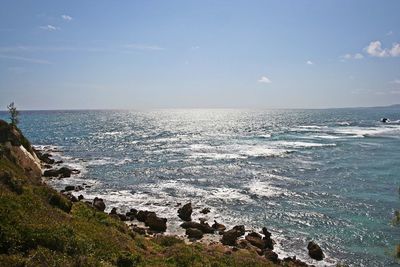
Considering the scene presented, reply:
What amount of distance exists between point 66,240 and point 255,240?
1831cm

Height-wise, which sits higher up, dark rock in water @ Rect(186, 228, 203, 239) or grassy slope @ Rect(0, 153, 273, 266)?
grassy slope @ Rect(0, 153, 273, 266)

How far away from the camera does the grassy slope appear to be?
16.4 meters

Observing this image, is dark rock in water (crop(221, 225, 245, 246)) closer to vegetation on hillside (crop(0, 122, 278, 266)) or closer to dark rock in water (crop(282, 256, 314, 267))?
vegetation on hillside (crop(0, 122, 278, 266))

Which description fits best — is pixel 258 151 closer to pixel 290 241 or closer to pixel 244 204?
pixel 244 204

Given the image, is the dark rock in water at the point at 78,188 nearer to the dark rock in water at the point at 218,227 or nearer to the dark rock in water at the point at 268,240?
the dark rock in water at the point at 218,227

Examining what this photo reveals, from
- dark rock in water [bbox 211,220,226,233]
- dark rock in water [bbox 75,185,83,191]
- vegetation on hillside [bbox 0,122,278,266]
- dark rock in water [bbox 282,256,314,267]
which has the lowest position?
dark rock in water [bbox 282,256,314,267]

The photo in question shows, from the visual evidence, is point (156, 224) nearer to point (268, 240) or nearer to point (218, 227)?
point (218, 227)

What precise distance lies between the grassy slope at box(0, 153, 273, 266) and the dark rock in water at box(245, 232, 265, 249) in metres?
3.81

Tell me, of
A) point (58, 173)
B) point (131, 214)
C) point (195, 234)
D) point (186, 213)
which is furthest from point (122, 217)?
point (58, 173)

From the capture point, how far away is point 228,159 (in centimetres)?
7488

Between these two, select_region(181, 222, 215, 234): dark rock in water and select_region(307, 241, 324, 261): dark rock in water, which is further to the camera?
select_region(181, 222, 215, 234): dark rock in water

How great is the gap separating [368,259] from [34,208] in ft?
81.3

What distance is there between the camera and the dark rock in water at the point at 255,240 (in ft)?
102

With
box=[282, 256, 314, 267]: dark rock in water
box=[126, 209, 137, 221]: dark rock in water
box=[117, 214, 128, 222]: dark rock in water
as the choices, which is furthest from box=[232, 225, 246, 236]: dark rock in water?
box=[117, 214, 128, 222]: dark rock in water
